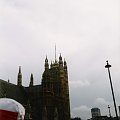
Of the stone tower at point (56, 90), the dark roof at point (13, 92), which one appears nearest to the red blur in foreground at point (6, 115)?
the dark roof at point (13, 92)

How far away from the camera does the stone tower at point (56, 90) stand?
69812mm

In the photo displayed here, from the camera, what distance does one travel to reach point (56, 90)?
7656cm

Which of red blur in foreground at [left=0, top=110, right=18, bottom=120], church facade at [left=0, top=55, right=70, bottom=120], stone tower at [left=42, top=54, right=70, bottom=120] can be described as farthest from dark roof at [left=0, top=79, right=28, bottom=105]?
red blur in foreground at [left=0, top=110, right=18, bottom=120]

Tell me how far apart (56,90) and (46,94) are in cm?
700

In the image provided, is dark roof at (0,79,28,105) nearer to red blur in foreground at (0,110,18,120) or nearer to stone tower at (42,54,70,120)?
stone tower at (42,54,70,120)

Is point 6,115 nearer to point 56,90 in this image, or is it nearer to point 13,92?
point 13,92

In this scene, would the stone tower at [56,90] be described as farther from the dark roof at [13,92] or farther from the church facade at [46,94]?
the dark roof at [13,92]

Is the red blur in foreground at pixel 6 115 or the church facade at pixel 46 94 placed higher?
the church facade at pixel 46 94

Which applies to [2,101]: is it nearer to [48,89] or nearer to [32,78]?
[48,89]

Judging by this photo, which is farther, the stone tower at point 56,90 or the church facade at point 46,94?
the stone tower at point 56,90

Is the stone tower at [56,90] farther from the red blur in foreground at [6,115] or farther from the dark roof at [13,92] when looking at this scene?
the red blur in foreground at [6,115]

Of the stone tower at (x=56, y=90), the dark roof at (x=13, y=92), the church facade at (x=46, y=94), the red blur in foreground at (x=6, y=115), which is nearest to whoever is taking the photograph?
the red blur in foreground at (x=6, y=115)

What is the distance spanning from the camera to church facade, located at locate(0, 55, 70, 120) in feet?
222

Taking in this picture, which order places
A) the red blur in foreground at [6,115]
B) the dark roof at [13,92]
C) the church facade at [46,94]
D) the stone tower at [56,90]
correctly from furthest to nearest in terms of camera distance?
1. the stone tower at [56,90]
2. the church facade at [46,94]
3. the dark roof at [13,92]
4. the red blur in foreground at [6,115]
